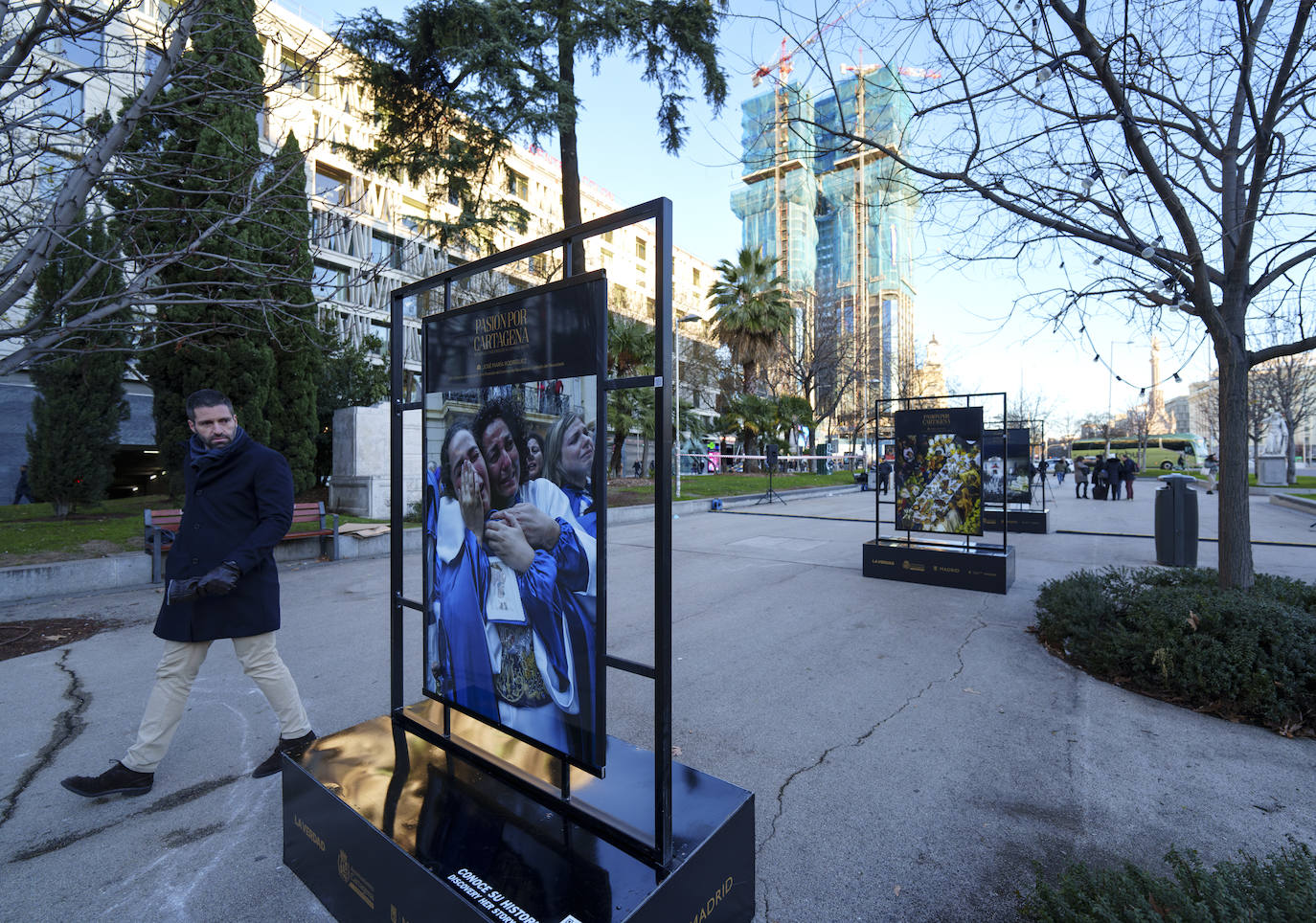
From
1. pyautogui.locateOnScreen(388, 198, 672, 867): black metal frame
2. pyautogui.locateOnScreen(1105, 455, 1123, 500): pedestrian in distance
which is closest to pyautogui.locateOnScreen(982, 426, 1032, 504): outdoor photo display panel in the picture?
pyautogui.locateOnScreen(1105, 455, 1123, 500): pedestrian in distance

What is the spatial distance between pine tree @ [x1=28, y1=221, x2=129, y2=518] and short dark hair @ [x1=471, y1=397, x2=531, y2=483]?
11.8m

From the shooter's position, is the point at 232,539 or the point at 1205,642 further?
the point at 1205,642

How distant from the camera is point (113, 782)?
3117 mm

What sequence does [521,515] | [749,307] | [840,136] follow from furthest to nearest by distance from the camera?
[749,307]
[840,136]
[521,515]

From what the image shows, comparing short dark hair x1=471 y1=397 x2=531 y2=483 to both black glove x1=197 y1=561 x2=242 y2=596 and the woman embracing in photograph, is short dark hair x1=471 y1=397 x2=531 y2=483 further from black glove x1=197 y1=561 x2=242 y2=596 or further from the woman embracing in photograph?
black glove x1=197 y1=561 x2=242 y2=596

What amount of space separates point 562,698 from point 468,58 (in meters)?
14.0

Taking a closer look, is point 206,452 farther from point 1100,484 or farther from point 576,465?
point 1100,484

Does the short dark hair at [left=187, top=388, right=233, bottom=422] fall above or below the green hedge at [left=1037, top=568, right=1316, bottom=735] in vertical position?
above

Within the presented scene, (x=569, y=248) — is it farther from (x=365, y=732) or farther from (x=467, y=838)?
(x=365, y=732)

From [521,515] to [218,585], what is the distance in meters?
1.86

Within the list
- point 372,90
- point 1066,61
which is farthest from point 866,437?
point 1066,61

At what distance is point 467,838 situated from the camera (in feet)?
7.02

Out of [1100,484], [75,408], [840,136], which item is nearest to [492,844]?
[840,136]

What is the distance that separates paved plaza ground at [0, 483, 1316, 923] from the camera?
2514mm
